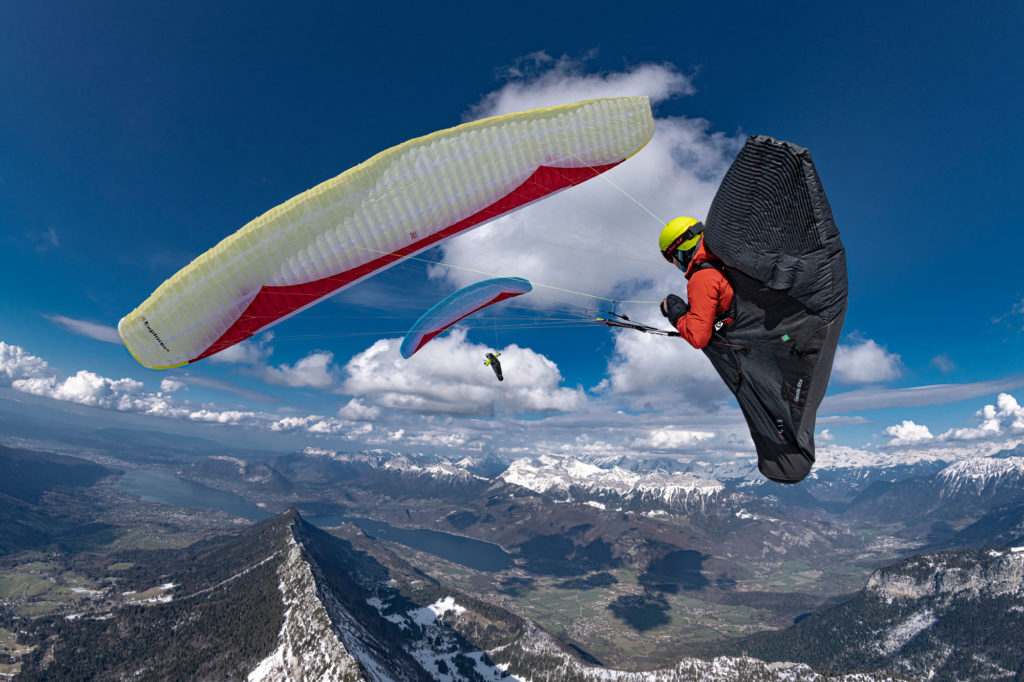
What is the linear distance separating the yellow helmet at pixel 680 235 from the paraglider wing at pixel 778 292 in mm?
667

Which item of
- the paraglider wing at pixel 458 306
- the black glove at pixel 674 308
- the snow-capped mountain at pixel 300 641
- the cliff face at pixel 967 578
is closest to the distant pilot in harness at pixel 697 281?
the black glove at pixel 674 308

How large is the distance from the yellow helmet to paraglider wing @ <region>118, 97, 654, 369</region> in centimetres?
520

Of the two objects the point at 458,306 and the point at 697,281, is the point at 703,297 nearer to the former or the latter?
the point at 697,281

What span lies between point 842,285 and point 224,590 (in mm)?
203105

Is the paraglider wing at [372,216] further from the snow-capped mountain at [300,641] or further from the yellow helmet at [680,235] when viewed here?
the snow-capped mountain at [300,641]

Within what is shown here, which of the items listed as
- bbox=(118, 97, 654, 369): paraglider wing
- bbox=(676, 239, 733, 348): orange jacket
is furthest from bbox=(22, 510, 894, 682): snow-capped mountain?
bbox=(676, 239, 733, 348): orange jacket

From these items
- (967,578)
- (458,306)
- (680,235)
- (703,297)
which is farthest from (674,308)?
(967,578)

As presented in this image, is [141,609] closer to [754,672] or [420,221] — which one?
[754,672]

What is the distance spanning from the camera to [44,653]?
395ft

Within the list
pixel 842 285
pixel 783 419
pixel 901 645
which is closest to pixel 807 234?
pixel 842 285

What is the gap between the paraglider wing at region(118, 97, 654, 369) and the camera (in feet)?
36.7

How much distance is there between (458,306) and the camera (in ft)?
72.3

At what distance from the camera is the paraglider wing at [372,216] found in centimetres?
1119

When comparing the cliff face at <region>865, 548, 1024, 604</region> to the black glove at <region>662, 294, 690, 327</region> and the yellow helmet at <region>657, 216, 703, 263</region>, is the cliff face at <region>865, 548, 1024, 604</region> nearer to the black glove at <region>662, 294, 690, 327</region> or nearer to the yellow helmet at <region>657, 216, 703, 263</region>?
the black glove at <region>662, 294, 690, 327</region>
